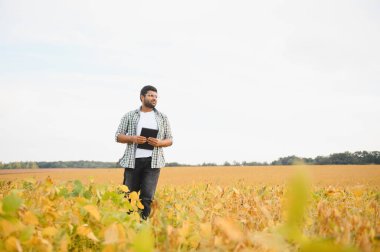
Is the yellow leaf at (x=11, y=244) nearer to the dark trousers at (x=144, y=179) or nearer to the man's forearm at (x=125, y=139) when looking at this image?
the man's forearm at (x=125, y=139)

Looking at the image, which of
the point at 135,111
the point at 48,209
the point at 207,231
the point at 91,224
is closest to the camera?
the point at 207,231

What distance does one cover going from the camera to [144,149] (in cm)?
501

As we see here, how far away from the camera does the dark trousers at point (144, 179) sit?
5.04 metres

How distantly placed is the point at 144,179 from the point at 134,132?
30.0 inches

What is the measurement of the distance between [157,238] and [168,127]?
383 cm

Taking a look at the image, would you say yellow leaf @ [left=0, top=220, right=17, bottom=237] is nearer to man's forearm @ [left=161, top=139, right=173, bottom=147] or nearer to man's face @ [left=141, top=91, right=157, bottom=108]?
man's forearm @ [left=161, top=139, right=173, bottom=147]

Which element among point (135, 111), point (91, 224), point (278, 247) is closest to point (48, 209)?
point (91, 224)

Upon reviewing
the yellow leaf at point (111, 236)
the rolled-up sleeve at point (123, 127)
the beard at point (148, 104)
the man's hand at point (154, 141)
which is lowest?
the yellow leaf at point (111, 236)

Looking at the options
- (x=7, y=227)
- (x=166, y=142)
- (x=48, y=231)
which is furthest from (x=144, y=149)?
(x=7, y=227)

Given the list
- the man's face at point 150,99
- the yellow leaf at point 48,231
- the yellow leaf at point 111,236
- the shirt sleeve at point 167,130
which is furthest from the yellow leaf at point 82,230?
the shirt sleeve at point 167,130

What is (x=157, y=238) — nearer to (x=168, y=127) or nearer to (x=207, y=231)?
(x=207, y=231)

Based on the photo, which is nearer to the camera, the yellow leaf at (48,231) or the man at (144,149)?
the yellow leaf at (48,231)

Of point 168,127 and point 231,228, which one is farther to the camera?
point 168,127

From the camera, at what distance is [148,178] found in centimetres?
504
